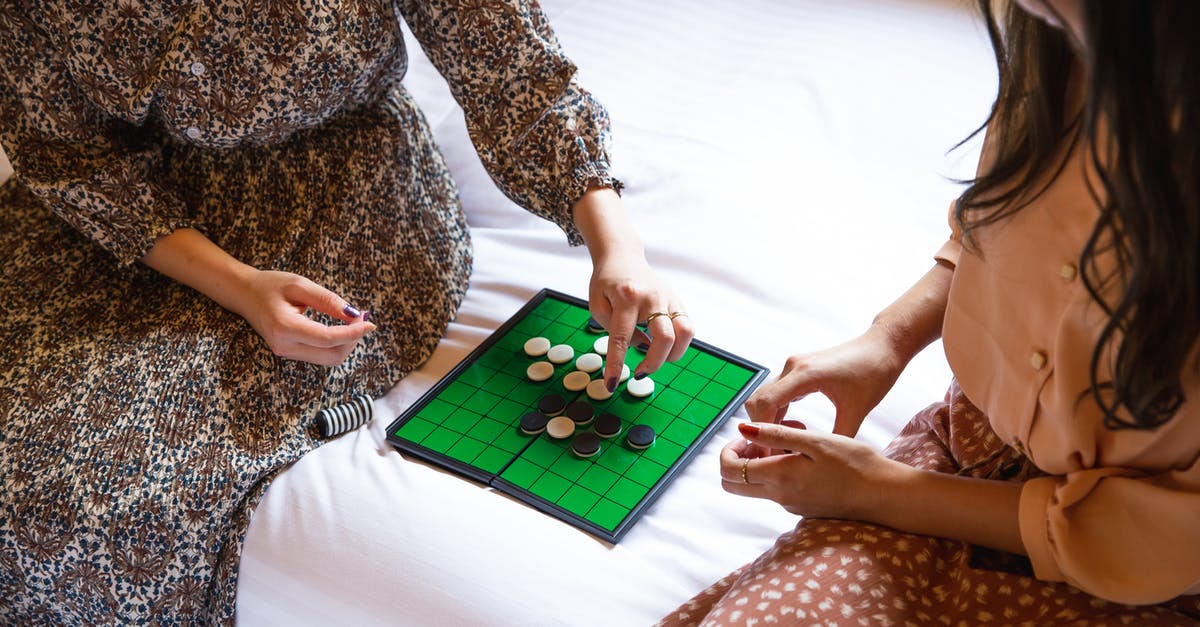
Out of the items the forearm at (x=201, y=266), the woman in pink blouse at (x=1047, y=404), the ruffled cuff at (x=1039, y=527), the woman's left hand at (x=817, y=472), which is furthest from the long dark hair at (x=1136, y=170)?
the forearm at (x=201, y=266)

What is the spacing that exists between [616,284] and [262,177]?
47 centimetres

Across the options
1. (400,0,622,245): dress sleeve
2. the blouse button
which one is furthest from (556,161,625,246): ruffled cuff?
the blouse button

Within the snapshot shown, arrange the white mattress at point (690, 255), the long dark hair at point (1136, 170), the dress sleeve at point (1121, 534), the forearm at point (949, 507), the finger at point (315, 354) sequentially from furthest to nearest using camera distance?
the finger at point (315, 354) < the white mattress at point (690, 255) < the forearm at point (949, 507) < the dress sleeve at point (1121, 534) < the long dark hair at point (1136, 170)

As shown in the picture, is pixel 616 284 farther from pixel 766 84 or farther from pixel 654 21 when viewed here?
pixel 654 21

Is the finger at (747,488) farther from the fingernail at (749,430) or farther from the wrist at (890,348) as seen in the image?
the wrist at (890,348)

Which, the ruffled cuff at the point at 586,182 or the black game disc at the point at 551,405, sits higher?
the ruffled cuff at the point at 586,182

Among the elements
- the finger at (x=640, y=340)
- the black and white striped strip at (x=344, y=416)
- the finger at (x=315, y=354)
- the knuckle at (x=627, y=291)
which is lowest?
the black and white striped strip at (x=344, y=416)

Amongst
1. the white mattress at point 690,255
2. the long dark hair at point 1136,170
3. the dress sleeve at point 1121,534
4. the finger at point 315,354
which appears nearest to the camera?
the long dark hair at point 1136,170

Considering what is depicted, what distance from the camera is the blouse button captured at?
2.36 ft

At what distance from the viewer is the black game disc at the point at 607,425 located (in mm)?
1140

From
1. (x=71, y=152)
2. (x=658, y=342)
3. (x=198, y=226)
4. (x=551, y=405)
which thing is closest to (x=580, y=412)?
(x=551, y=405)

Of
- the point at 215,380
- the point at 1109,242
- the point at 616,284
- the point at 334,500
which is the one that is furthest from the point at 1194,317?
the point at 215,380

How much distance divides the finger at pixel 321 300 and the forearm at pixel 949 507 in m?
0.60

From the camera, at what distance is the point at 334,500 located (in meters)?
1.11
